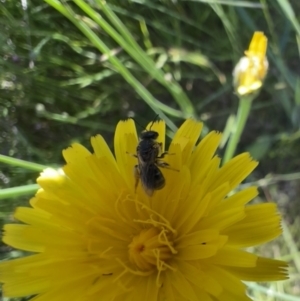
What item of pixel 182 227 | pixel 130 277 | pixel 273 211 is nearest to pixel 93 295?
pixel 130 277

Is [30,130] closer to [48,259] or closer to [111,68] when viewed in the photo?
[111,68]

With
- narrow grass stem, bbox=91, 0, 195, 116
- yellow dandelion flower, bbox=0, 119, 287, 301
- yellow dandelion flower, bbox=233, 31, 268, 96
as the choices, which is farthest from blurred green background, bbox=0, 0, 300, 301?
yellow dandelion flower, bbox=0, 119, 287, 301

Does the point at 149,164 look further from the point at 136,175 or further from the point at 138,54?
the point at 138,54

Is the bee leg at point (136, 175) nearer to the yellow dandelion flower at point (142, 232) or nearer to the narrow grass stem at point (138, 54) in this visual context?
the yellow dandelion flower at point (142, 232)

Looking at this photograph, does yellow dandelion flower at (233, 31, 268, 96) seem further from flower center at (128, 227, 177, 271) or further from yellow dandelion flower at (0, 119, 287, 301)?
flower center at (128, 227, 177, 271)

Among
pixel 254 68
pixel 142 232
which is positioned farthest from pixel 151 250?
pixel 254 68

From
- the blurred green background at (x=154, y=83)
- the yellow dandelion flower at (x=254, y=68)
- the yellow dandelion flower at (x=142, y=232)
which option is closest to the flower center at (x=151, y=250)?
the yellow dandelion flower at (x=142, y=232)
